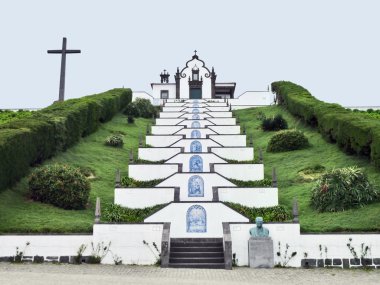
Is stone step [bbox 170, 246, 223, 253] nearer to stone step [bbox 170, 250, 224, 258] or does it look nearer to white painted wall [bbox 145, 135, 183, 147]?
stone step [bbox 170, 250, 224, 258]

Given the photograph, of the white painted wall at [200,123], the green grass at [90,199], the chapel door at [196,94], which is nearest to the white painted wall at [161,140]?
the green grass at [90,199]

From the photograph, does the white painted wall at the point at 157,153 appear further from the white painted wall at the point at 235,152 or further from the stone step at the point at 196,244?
the stone step at the point at 196,244

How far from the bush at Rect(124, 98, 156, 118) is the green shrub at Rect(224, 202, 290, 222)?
90.2ft

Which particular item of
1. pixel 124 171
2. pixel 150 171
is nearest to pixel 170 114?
pixel 124 171

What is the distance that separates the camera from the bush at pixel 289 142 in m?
33.9

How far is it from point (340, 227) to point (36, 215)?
1217cm

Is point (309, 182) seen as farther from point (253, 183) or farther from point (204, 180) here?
point (204, 180)

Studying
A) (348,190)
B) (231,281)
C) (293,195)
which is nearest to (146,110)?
(293,195)

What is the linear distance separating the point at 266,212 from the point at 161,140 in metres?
15.7

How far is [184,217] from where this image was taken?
2105cm

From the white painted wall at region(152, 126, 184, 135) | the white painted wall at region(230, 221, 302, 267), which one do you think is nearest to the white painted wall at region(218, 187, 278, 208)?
the white painted wall at region(230, 221, 302, 267)

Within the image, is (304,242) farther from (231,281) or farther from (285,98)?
(285,98)

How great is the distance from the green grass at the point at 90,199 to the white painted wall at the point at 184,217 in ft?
10.2

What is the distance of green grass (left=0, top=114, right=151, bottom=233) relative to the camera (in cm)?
1923
